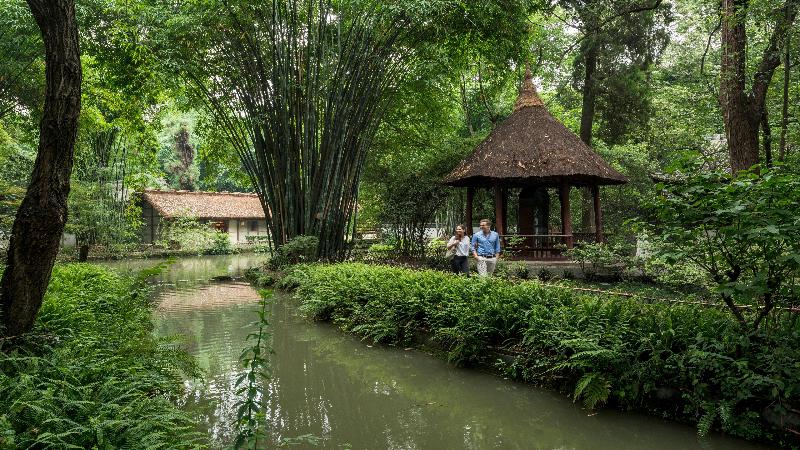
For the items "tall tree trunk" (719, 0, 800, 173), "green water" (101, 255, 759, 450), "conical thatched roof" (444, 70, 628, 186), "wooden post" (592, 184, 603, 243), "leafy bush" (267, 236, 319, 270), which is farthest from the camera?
"wooden post" (592, 184, 603, 243)

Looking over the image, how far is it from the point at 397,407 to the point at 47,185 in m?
3.03

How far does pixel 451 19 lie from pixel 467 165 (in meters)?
3.75

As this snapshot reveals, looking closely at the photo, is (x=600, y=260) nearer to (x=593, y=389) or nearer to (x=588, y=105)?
(x=593, y=389)

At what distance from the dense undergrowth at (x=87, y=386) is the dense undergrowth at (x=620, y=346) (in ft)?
9.60

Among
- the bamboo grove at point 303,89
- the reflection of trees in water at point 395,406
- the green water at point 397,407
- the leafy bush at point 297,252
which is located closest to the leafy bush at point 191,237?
the leafy bush at point 297,252

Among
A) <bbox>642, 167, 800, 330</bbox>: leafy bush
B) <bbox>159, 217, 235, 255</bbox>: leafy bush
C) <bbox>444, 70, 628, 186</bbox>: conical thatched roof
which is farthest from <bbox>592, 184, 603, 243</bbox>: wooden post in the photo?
<bbox>159, 217, 235, 255</bbox>: leafy bush

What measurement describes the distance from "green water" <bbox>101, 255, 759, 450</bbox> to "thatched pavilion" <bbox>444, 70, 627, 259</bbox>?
6839mm

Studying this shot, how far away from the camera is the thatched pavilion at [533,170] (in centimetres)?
1230

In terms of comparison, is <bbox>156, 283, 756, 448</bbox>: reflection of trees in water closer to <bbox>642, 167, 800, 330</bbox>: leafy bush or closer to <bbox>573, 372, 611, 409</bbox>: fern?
<bbox>573, 372, 611, 409</bbox>: fern

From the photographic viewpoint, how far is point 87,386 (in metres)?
2.83

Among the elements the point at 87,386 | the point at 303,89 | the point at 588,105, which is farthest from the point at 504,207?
the point at 87,386

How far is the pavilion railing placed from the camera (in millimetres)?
12039

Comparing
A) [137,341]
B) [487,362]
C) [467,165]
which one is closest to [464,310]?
[487,362]

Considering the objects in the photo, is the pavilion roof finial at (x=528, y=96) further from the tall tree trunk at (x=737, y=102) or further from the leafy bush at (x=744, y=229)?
the leafy bush at (x=744, y=229)
